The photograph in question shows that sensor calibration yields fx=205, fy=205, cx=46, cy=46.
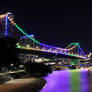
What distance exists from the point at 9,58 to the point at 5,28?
52.2ft

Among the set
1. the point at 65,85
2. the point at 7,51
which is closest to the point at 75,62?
the point at 7,51

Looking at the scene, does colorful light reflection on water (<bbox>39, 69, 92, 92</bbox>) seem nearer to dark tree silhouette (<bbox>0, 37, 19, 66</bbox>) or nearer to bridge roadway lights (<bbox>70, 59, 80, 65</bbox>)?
dark tree silhouette (<bbox>0, 37, 19, 66</bbox>)

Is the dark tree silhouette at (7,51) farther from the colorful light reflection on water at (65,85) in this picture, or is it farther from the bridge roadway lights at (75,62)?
the bridge roadway lights at (75,62)

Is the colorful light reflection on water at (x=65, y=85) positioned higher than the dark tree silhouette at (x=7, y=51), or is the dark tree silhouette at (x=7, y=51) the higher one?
the dark tree silhouette at (x=7, y=51)

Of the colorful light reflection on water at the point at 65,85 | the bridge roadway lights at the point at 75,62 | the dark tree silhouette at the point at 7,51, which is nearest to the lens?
the colorful light reflection on water at the point at 65,85

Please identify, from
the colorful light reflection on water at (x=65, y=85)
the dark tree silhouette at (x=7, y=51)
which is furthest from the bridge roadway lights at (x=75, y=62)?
the colorful light reflection on water at (x=65, y=85)

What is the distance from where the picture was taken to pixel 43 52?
202ft

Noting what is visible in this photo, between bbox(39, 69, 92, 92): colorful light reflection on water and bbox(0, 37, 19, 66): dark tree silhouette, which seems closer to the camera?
bbox(39, 69, 92, 92): colorful light reflection on water

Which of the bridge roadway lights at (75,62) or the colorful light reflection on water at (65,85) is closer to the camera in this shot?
the colorful light reflection on water at (65,85)

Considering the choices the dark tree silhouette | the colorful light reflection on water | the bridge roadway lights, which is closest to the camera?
the colorful light reflection on water

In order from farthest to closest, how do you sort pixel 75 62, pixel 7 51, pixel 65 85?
pixel 75 62 < pixel 7 51 < pixel 65 85

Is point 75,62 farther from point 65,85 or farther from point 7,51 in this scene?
point 65,85

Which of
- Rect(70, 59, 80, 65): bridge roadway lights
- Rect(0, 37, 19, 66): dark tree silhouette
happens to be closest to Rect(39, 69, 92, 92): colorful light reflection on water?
Rect(0, 37, 19, 66): dark tree silhouette

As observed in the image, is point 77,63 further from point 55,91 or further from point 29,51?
point 55,91
